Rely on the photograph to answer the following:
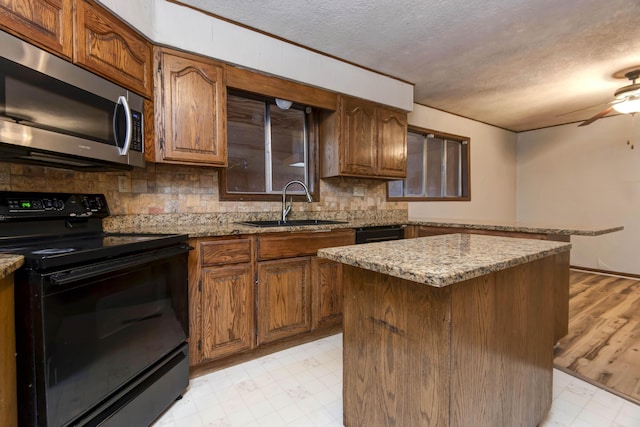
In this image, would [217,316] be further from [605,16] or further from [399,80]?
[605,16]

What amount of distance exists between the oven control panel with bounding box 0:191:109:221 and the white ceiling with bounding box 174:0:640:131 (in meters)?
1.36

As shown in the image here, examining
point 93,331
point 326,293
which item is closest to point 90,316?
point 93,331

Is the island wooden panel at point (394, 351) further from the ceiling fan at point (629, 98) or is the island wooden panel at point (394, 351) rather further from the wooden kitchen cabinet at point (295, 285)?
the ceiling fan at point (629, 98)

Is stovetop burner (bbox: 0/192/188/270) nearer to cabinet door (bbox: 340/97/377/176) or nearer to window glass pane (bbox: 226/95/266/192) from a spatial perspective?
window glass pane (bbox: 226/95/266/192)

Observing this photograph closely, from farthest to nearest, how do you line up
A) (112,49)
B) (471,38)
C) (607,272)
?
(607,272) → (471,38) → (112,49)

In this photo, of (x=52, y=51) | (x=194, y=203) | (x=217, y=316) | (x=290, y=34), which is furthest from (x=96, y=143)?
(x=290, y=34)

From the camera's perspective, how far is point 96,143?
151cm

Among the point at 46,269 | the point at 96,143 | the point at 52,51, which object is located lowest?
the point at 46,269

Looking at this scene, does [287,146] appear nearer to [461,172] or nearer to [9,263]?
[9,263]

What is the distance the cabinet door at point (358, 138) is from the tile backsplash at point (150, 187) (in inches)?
13.5

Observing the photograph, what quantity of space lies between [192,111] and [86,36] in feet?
2.12

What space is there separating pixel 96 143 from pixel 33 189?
47cm

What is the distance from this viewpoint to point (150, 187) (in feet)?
7.05

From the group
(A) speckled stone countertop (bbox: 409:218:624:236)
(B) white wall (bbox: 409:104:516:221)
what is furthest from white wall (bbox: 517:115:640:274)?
(A) speckled stone countertop (bbox: 409:218:624:236)
